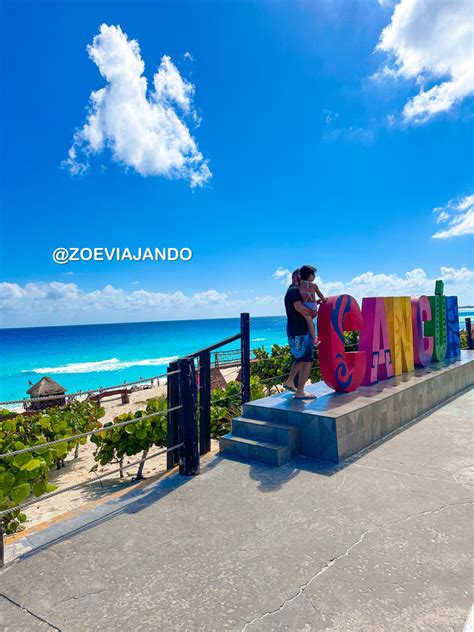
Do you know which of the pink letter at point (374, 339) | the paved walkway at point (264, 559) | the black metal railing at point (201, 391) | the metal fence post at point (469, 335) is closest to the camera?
the paved walkway at point (264, 559)

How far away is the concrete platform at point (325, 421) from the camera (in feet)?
15.0

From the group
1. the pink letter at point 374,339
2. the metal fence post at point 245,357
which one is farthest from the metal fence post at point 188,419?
the pink letter at point 374,339

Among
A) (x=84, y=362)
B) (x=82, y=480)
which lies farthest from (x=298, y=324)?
(x=84, y=362)

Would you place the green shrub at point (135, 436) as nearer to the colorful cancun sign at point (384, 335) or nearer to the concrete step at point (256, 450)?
the concrete step at point (256, 450)

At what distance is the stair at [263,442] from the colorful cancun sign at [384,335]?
144 cm

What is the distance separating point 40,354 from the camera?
86438 millimetres

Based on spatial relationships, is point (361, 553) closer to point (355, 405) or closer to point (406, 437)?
point (355, 405)

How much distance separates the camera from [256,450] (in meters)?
4.69

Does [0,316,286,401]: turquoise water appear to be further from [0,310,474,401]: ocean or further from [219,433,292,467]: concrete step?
[219,433,292,467]: concrete step

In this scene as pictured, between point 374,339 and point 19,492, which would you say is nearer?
point 19,492

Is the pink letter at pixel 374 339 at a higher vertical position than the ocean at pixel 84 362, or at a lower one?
higher

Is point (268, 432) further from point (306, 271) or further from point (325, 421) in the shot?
point (306, 271)

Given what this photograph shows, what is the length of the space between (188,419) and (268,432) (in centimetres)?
117

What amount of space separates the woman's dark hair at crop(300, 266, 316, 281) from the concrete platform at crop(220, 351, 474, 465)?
1.80 m
